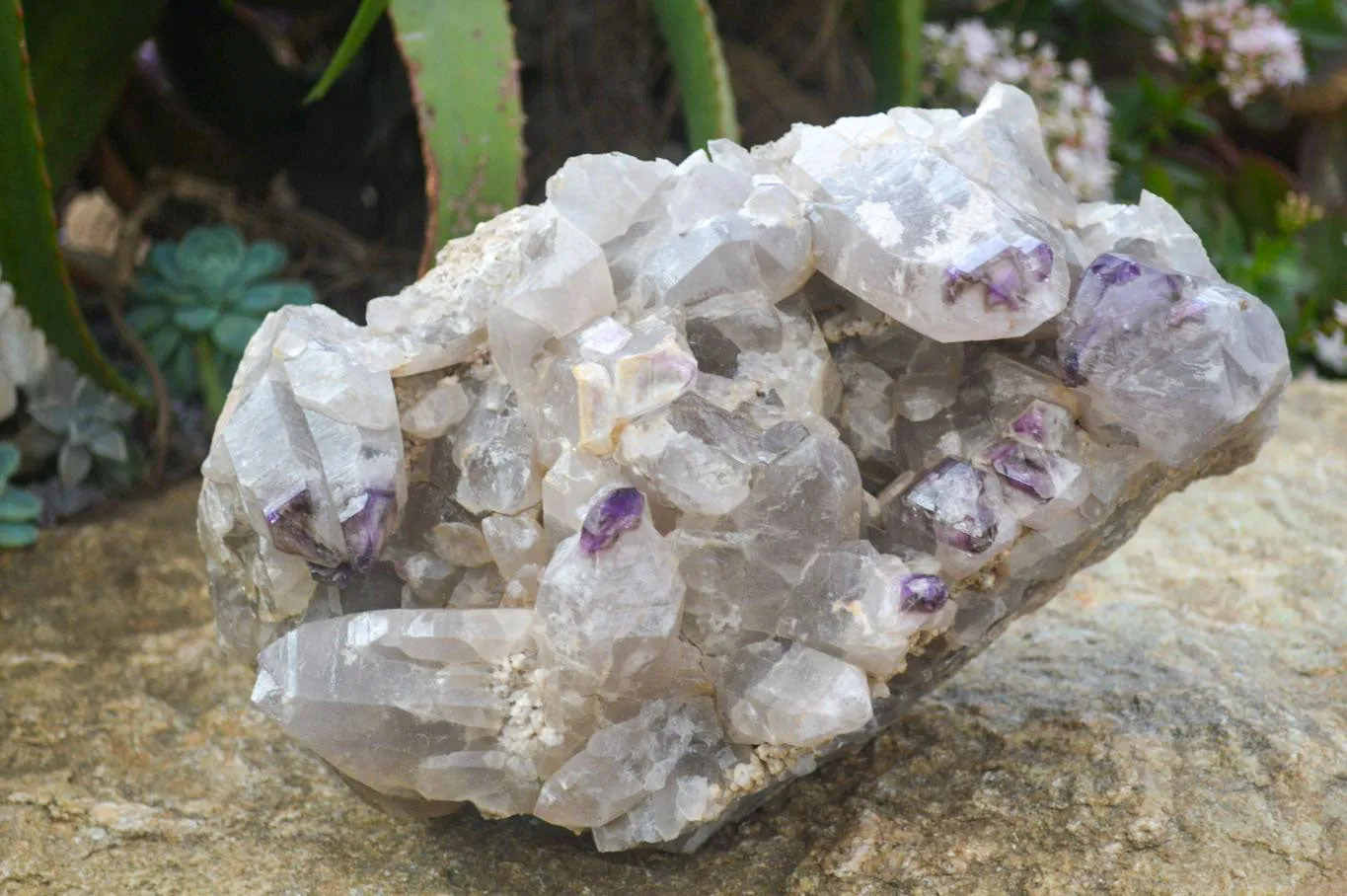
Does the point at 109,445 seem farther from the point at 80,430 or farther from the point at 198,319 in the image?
the point at 198,319

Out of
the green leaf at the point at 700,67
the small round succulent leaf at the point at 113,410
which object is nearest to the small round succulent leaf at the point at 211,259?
the small round succulent leaf at the point at 113,410

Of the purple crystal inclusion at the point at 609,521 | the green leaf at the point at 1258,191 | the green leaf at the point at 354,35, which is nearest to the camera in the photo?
the purple crystal inclusion at the point at 609,521

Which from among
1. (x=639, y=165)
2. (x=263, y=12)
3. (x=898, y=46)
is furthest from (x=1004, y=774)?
(x=263, y=12)

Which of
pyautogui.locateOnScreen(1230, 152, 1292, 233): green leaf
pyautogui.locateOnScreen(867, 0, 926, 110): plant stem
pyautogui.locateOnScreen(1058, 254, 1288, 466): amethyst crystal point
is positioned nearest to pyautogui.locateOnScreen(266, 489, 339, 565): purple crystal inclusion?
pyautogui.locateOnScreen(1058, 254, 1288, 466): amethyst crystal point

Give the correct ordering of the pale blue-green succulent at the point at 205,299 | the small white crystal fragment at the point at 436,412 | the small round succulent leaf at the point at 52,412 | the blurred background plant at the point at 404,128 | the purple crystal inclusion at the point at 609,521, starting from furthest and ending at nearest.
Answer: the pale blue-green succulent at the point at 205,299
the small round succulent leaf at the point at 52,412
the blurred background plant at the point at 404,128
the small white crystal fragment at the point at 436,412
the purple crystal inclusion at the point at 609,521

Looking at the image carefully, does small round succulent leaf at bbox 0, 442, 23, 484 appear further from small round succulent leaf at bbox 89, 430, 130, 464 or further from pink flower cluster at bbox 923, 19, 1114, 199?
pink flower cluster at bbox 923, 19, 1114, 199

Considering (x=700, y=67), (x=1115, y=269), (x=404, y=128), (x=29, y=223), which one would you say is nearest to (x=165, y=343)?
(x=29, y=223)

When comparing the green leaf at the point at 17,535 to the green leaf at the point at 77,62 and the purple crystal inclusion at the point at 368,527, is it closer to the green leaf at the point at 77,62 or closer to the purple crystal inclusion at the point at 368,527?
the green leaf at the point at 77,62
